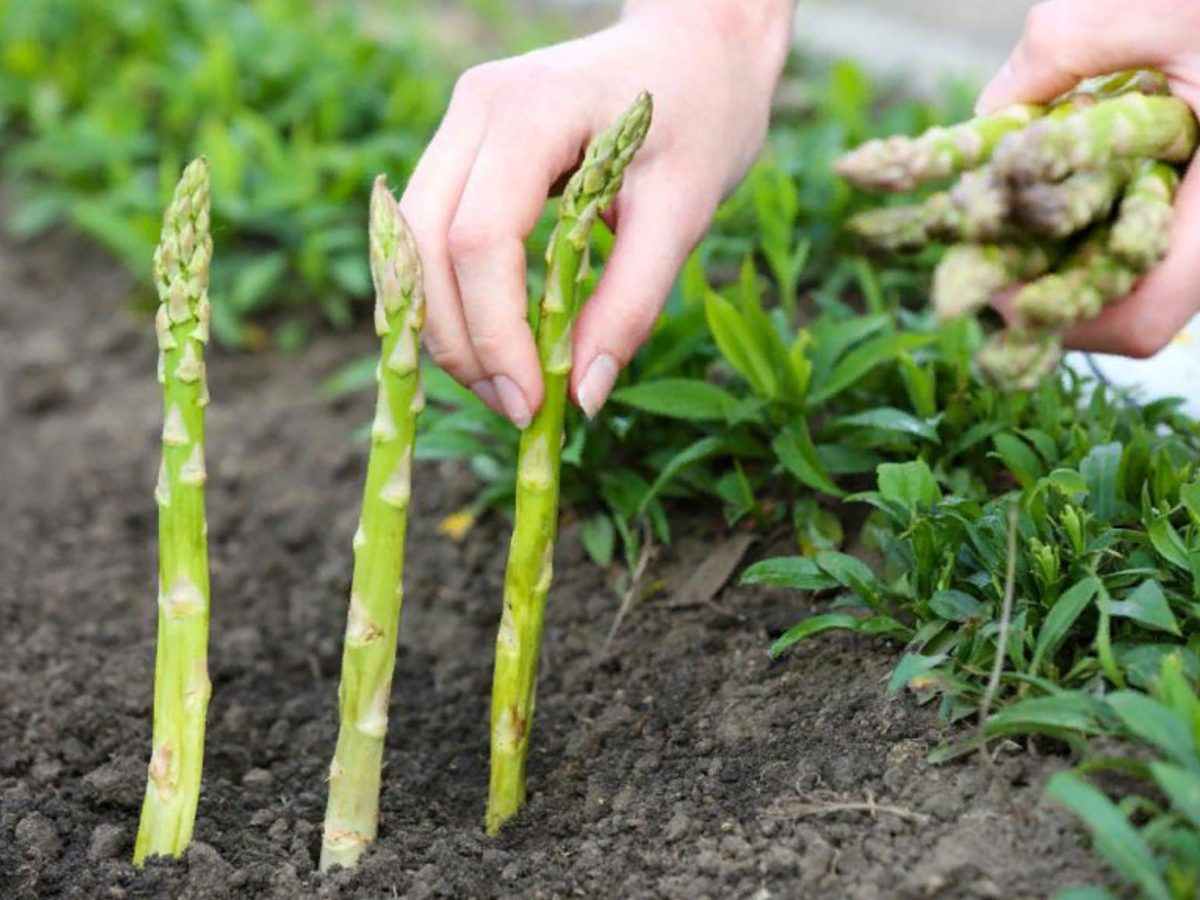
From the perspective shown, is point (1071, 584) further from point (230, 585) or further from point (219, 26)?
point (219, 26)

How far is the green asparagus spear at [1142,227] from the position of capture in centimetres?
196

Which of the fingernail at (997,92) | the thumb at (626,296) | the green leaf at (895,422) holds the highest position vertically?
the fingernail at (997,92)

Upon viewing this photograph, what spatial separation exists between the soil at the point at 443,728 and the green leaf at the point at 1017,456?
42 cm

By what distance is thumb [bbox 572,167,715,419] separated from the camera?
94.0 inches

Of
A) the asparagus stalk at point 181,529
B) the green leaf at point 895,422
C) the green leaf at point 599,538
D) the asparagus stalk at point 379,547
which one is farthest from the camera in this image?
the green leaf at point 599,538

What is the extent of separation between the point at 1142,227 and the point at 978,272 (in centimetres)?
23

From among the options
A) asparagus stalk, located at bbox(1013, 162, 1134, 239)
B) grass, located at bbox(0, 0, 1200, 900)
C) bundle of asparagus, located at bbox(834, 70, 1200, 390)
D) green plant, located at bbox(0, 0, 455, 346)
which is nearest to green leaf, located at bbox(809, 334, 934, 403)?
grass, located at bbox(0, 0, 1200, 900)

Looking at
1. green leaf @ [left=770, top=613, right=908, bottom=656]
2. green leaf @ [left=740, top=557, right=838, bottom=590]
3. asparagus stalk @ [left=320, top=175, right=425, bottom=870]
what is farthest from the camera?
green leaf @ [left=740, top=557, right=838, bottom=590]

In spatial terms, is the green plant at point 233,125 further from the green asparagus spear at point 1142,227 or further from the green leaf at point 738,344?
the green asparagus spear at point 1142,227

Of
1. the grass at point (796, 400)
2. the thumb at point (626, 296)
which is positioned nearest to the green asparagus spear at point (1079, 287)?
the grass at point (796, 400)

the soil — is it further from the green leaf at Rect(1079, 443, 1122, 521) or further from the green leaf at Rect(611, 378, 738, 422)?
the green leaf at Rect(1079, 443, 1122, 521)

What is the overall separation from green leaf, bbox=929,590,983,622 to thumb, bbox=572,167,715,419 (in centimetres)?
64

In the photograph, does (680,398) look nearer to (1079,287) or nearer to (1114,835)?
(1079,287)

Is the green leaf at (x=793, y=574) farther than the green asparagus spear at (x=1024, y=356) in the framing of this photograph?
Yes
